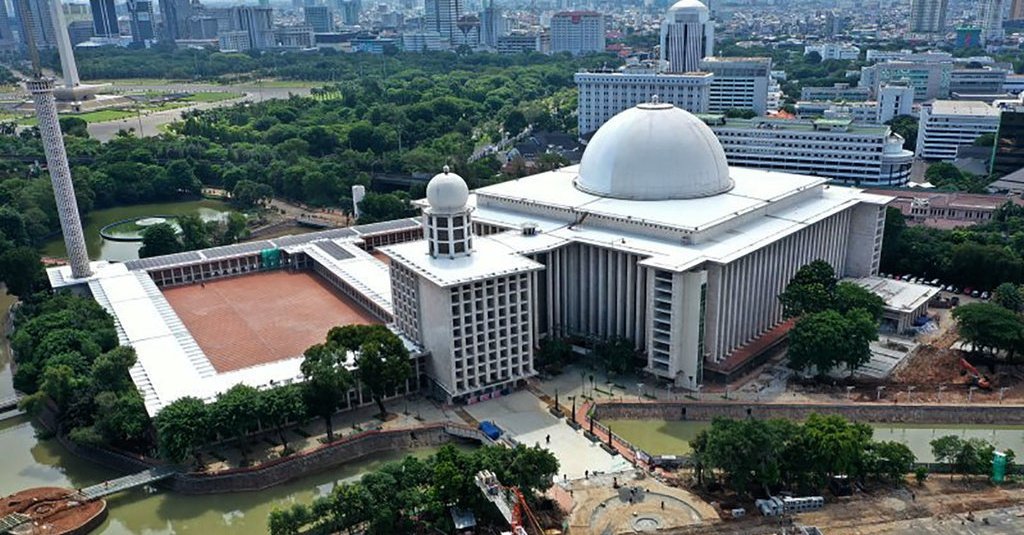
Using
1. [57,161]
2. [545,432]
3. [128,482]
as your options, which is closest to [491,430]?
[545,432]

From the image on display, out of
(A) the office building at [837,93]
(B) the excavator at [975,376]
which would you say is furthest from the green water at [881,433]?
(A) the office building at [837,93]

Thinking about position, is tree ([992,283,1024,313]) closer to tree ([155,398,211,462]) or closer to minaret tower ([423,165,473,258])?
minaret tower ([423,165,473,258])

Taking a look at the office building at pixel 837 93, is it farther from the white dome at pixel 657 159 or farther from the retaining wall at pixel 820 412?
the retaining wall at pixel 820 412

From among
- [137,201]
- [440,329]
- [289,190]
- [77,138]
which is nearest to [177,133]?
[77,138]

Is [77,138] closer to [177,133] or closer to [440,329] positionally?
[177,133]

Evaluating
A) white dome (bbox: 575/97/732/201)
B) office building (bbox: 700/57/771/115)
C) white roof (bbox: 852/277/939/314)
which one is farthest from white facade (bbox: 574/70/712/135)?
white roof (bbox: 852/277/939/314)

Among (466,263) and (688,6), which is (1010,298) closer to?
(466,263)
